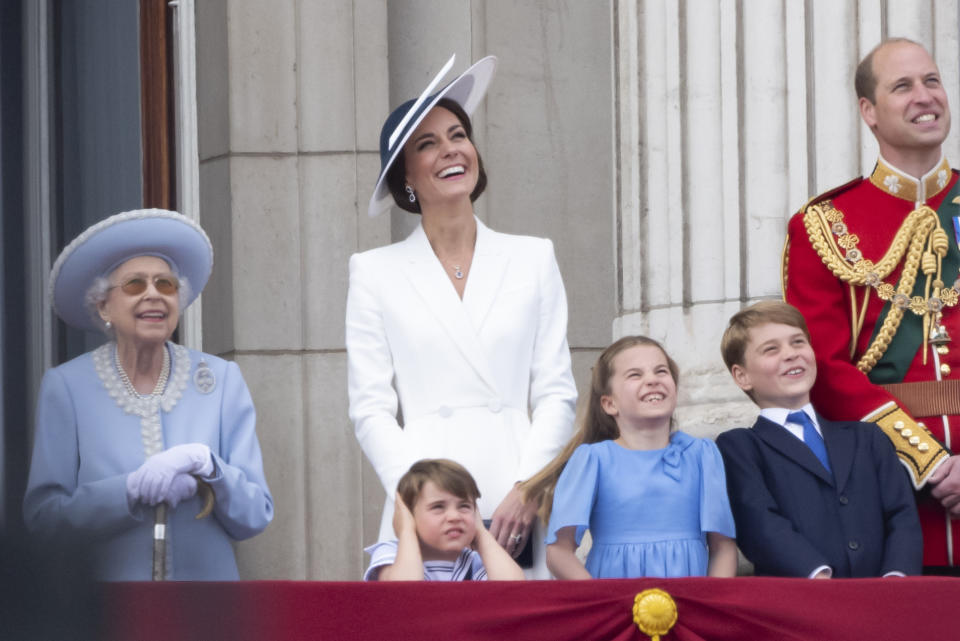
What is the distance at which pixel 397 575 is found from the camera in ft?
9.99

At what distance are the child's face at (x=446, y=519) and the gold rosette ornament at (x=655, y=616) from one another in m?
0.55

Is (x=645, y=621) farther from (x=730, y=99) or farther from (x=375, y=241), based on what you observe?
(x=375, y=241)

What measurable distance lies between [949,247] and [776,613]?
1237 millimetres

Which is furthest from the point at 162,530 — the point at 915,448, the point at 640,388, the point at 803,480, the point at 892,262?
the point at 892,262

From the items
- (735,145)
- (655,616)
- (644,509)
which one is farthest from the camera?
(735,145)

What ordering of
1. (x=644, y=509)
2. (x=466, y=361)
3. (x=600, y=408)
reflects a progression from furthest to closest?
(x=466, y=361), (x=600, y=408), (x=644, y=509)

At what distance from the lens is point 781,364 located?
10.8 feet

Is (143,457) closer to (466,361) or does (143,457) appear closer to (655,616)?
(466,361)

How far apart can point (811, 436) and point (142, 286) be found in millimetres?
1470

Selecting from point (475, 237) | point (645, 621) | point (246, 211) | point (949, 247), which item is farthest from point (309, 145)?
point (645, 621)

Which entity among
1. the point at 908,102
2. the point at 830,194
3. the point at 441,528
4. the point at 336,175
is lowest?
the point at 441,528

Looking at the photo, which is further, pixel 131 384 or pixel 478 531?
pixel 131 384

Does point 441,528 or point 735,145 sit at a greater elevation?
point 735,145

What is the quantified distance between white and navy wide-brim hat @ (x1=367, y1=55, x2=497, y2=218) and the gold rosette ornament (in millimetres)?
1301
